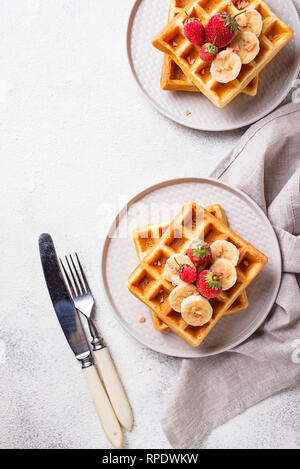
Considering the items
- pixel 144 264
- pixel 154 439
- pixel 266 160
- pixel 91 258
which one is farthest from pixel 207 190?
pixel 154 439

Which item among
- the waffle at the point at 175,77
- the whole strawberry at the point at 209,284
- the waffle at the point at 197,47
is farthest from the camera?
the waffle at the point at 175,77

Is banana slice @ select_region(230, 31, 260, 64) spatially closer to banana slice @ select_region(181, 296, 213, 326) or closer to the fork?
banana slice @ select_region(181, 296, 213, 326)

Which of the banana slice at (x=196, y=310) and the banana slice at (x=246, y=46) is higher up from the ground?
the banana slice at (x=246, y=46)

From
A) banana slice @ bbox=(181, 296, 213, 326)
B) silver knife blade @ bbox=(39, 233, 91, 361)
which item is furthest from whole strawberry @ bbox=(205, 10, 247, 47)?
silver knife blade @ bbox=(39, 233, 91, 361)

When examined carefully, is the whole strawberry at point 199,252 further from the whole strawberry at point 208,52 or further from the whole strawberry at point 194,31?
the whole strawberry at point 194,31

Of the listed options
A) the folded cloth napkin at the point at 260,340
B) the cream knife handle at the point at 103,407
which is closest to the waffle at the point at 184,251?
the folded cloth napkin at the point at 260,340

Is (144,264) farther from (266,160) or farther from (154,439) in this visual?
(154,439)
